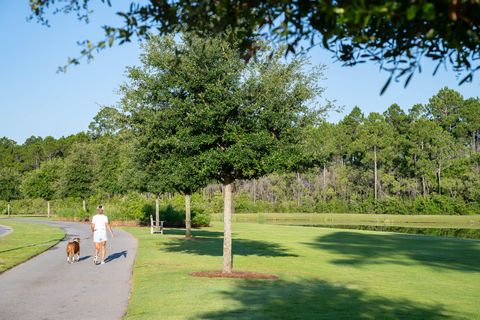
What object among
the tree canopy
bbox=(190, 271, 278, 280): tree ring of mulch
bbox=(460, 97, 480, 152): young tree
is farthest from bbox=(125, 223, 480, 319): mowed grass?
bbox=(460, 97, 480, 152): young tree

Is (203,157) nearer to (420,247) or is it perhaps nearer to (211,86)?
(211,86)

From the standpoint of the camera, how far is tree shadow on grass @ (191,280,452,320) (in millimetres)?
10594

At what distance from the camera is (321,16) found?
4012mm

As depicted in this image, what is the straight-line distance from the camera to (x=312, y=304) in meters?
11.9

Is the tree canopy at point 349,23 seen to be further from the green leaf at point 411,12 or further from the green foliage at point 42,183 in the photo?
the green foliage at point 42,183

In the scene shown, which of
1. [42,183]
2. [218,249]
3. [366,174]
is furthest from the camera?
[366,174]

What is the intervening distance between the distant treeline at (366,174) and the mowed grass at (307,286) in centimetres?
3595

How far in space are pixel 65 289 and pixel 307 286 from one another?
604 cm

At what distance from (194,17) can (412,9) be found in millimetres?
1898

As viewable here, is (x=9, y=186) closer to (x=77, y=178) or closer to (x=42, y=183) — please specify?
(x=42, y=183)

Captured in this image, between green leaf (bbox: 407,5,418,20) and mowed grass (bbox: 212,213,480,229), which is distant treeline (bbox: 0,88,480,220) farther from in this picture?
green leaf (bbox: 407,5,418,20)

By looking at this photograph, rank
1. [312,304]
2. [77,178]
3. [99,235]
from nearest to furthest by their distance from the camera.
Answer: [312,304] → [99,235] → [77,178]

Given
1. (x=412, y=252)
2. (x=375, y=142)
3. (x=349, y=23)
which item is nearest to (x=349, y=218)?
(x=375, y=142)

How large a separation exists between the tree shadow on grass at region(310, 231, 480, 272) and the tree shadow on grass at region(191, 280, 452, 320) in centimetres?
842
